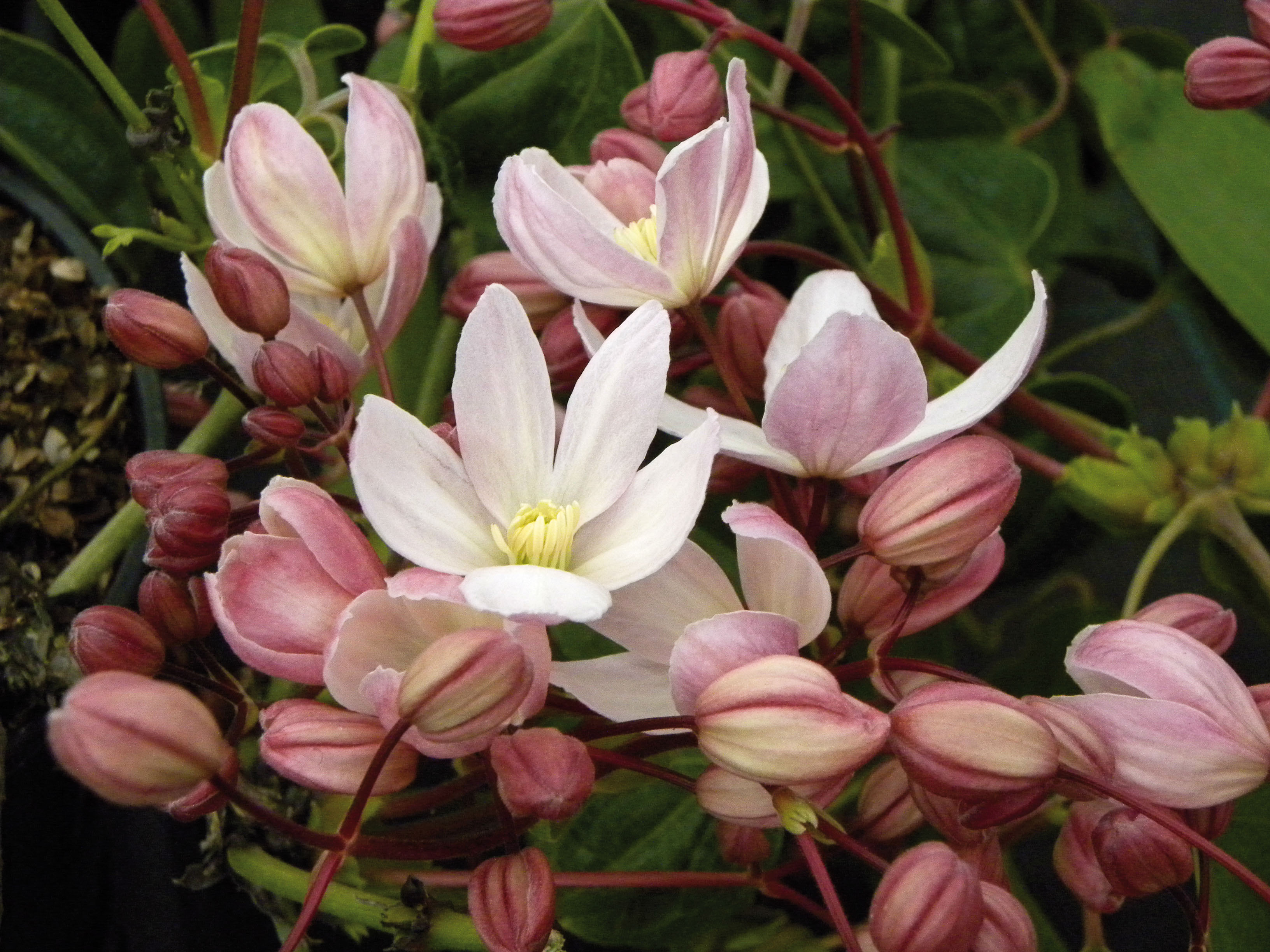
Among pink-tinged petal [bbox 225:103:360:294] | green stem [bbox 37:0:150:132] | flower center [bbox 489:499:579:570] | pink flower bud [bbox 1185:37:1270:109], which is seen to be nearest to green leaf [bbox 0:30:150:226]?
green stem [bbox 37:0:150:132]

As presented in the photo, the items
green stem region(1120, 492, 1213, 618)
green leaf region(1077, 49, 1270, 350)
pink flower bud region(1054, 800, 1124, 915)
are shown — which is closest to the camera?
pink flower bud region(1054, 800, 1124, 915)

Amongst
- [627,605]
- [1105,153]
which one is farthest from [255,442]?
[1105,153]

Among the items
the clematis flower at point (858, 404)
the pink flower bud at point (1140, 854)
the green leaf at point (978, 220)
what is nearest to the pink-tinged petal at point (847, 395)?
the clematis flower at point (858, 404)

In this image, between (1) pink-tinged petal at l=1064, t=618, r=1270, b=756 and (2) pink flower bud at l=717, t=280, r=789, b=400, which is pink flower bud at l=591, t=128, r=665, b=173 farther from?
(1) pink-tinged petal at l=1064, t=618, r=1270, b=756

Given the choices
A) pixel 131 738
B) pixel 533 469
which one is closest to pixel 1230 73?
pixel 533 469

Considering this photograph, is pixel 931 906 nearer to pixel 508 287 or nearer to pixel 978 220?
pixel 508 287

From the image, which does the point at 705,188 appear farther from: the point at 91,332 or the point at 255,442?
the point at 91,332
